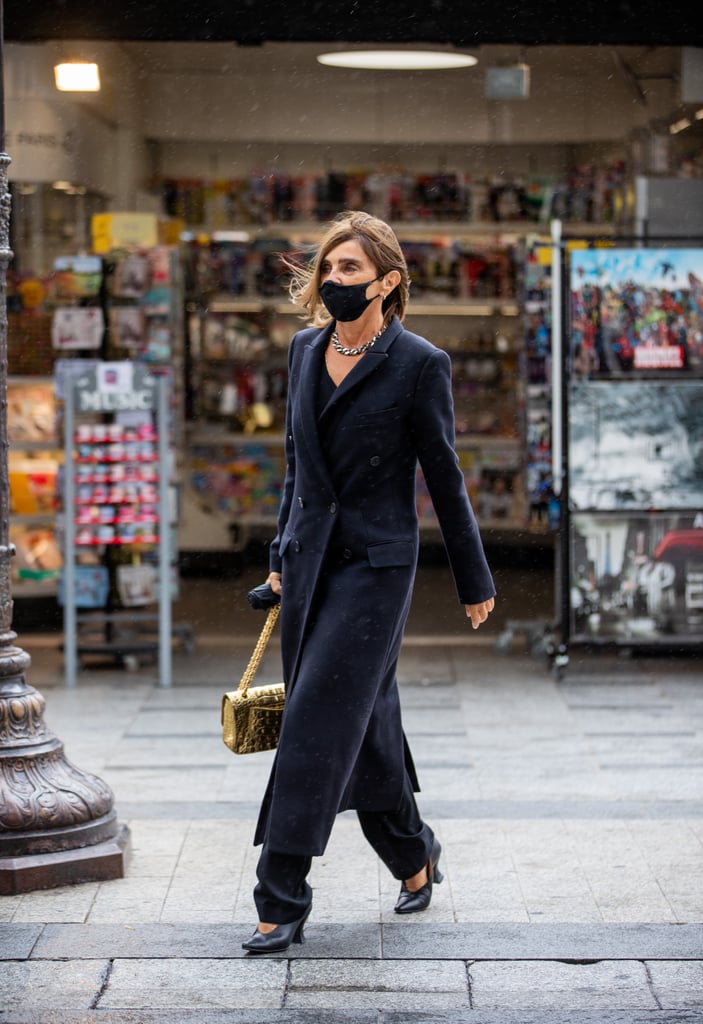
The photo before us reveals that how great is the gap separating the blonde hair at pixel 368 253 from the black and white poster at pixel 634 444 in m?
3.96

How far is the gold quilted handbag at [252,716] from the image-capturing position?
452 cm

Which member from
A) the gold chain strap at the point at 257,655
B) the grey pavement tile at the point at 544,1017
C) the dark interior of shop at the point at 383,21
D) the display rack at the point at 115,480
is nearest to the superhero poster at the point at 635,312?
the dark interior of shop at the point at 383,21

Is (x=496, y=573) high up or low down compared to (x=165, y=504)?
down

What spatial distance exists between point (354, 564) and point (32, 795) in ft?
4.36

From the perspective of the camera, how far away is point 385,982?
416cm

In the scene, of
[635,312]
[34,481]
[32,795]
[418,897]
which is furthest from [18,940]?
[34,481]

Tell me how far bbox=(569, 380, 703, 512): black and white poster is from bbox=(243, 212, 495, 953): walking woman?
4.01 metres

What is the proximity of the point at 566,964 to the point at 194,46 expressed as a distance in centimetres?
801

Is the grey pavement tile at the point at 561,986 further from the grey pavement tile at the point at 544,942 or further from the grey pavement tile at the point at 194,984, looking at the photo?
the grey pavement tile at the point at 194,984

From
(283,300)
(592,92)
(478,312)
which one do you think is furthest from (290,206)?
(592,92)

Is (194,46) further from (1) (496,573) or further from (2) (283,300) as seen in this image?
(1) (496,573)


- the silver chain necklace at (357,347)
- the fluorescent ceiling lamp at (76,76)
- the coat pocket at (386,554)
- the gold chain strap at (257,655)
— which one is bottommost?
the gold chain strap at (257,655)

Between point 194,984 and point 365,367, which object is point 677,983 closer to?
point 194,984

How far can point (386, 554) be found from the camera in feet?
14.2
